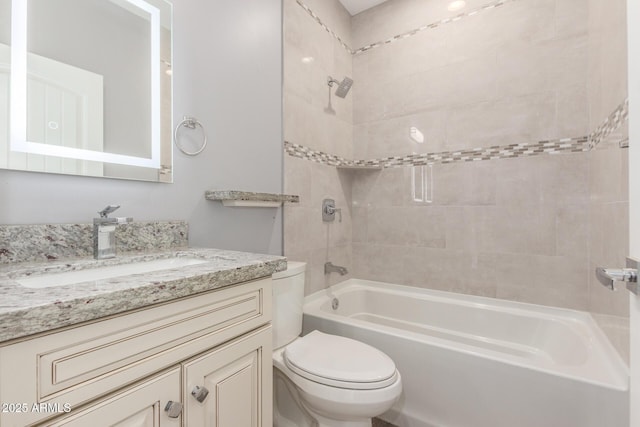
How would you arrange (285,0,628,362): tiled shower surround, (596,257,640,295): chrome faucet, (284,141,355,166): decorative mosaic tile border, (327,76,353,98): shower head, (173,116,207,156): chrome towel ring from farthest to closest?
1. (327,76,353,98): shower head
2. (284,141,355,166): decorative mosaic tile border
3. (285,0,628,362): tiled shower surround
4. (173,116,207,156): chrome towel ring
5. (596,257,640,295): chrome faucet

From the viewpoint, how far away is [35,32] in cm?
91

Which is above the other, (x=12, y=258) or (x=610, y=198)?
(x=610, y=198)

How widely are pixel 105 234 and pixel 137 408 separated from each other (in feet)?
1.92

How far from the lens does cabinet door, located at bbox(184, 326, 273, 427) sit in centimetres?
72

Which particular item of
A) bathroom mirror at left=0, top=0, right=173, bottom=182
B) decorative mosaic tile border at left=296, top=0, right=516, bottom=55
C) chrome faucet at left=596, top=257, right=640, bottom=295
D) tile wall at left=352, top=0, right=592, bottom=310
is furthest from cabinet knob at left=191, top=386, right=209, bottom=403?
decorative mosaic tile border at left=296, top=0, right=516, bottom=55

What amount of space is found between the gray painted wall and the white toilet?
1.28 ft

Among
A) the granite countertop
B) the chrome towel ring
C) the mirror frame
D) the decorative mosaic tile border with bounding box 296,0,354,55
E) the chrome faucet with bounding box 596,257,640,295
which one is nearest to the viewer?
the granite countertop

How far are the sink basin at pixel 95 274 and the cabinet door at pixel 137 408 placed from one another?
1.11 feet

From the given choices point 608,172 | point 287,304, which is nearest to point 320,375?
point 287,304

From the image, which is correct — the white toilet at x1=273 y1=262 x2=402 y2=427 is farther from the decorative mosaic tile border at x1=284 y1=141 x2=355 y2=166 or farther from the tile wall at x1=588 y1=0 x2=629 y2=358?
the tile wall at x1=588 y1=0 x2=629 y2=358

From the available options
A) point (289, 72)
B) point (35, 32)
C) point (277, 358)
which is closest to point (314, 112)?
point (289, 72)

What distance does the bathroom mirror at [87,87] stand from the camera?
0.87 meters

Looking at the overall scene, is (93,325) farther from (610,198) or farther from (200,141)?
(610,198)

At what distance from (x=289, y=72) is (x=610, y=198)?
5.87 feet
